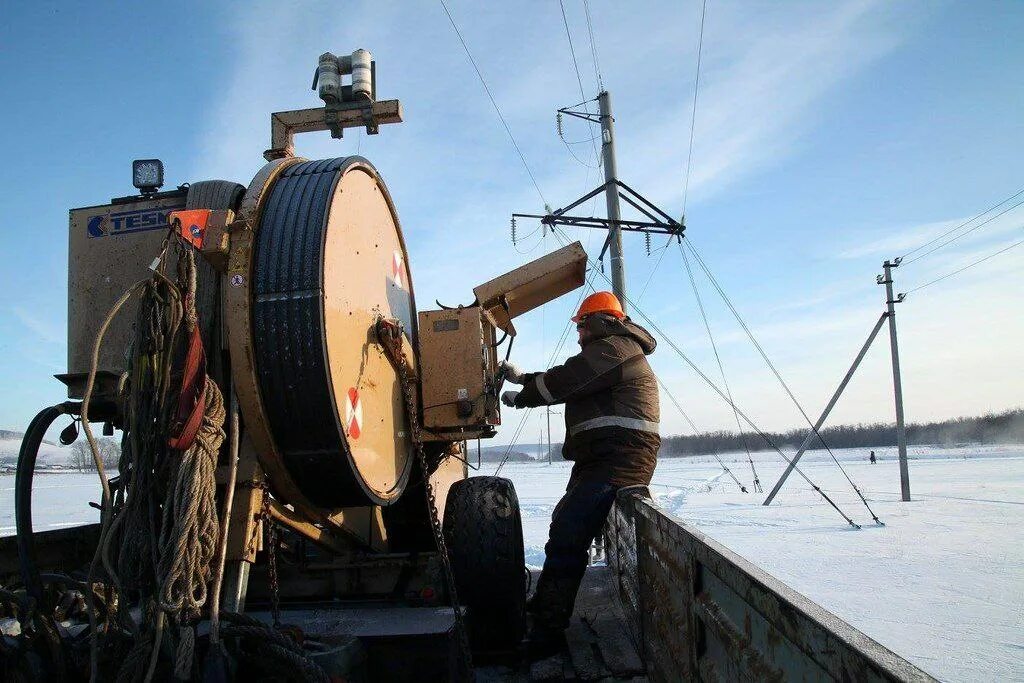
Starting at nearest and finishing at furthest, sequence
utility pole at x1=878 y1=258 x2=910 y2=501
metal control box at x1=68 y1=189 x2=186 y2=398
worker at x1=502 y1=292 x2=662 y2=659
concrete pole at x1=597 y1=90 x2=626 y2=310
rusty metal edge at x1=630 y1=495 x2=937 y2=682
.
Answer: rusty metal edge at x1=630 y1=495 x2=937 y2=682, metal control box at x1=68 y1=189 x2=186 y2=398, worker at x1=502 y1=292 x2=662 y2=659, concrete pole at x1=597 y1=90 x2=626 y2=310, utility pole at x1=878 y1=258 x2=910 y2=501

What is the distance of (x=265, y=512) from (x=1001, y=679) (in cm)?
524

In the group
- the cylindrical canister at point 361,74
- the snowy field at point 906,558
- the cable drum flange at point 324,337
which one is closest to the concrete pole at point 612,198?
the snowy field at point 906,558

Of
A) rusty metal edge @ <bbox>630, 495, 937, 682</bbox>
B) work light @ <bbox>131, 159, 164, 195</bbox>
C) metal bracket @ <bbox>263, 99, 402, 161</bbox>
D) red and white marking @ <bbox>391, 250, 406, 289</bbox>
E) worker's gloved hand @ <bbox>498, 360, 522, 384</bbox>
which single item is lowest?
rusty metal edge @ <bbox>630, 495, 937, 682</bbox>

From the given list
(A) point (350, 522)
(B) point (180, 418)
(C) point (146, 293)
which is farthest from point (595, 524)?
(C) point (146, 293)

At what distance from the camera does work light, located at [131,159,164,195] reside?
10.6 feet

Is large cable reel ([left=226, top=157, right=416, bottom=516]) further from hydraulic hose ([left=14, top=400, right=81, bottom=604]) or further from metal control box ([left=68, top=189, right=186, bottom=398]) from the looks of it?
hydraulic hose ([left=14, top=400, right=81, bottom=604])

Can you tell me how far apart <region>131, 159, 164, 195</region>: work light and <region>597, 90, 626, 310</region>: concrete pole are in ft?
24.4

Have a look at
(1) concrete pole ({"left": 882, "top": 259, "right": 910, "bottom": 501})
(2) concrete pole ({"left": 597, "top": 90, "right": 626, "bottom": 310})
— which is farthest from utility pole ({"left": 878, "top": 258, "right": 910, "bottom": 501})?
(2) concrete pole ({"left": 597, "top": 90, "right": 626, "bottom": 310})

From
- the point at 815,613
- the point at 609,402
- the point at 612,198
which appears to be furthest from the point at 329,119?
the point at 612,198

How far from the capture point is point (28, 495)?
257 centimetres

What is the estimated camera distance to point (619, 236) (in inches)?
425

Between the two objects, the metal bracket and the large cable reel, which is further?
the metal bracket

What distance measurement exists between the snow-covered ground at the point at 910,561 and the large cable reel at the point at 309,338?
468 cm

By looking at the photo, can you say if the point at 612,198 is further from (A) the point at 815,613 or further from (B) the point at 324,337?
(A) the point at 815,613
